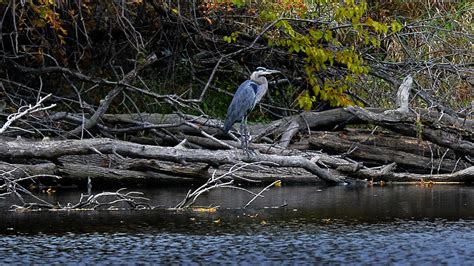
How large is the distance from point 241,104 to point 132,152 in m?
1.73

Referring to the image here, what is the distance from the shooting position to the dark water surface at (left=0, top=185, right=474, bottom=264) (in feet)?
24.0

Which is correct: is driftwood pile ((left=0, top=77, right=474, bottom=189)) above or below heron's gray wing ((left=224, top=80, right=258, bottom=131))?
below

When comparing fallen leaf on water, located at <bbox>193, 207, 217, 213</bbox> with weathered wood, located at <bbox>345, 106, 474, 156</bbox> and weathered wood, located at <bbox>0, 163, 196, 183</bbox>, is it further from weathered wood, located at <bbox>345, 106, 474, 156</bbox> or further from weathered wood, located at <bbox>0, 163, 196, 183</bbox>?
weathered wood, located at <bbox>345, 106, 474, 156</bbox>

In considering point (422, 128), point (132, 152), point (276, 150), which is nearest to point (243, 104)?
point (276, 150)

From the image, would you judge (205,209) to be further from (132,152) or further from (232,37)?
(232,37)

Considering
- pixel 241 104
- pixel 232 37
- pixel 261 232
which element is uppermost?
pixel 232 37

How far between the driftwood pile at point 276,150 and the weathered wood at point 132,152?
11mm

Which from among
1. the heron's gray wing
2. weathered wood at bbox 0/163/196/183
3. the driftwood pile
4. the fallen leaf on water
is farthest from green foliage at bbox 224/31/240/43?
the fallen leaf on water

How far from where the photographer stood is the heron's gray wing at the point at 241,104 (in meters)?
11.9

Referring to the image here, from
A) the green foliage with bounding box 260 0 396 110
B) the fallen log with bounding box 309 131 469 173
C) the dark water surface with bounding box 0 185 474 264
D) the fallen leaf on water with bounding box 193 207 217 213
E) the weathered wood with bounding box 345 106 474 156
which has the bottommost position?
the dark water surface with bounding box 0 185 474 264

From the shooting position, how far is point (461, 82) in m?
13.9

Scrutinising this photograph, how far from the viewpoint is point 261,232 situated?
27.5ft

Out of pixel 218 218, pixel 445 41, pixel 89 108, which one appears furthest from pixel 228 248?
pixel 445 41

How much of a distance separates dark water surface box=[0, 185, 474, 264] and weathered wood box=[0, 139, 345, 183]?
1.41 ft
